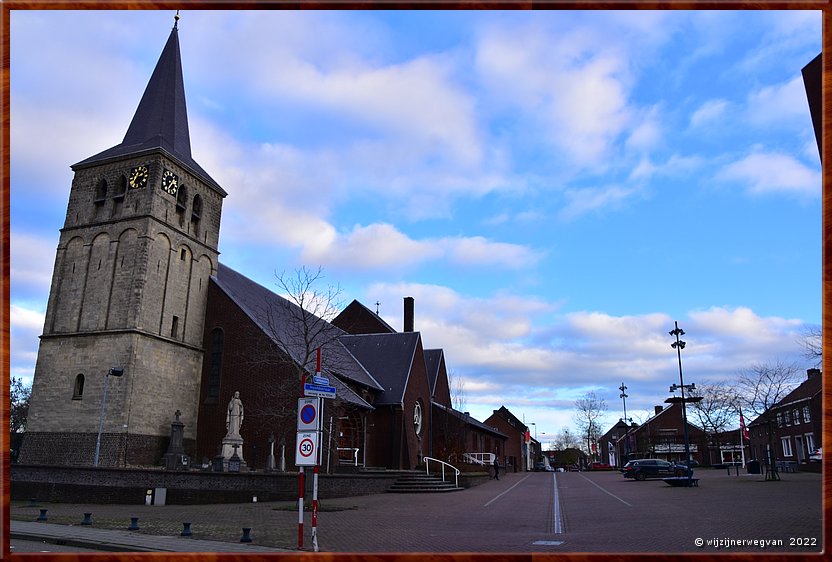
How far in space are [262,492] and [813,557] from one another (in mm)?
19899

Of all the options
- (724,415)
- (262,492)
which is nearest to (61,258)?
(262,492)

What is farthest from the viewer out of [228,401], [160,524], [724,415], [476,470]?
[724,415]

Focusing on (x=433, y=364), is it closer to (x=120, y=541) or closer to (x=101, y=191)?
(x=101, y=191)

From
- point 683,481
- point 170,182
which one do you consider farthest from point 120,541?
point 683,481

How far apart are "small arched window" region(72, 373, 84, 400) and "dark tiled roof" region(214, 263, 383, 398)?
7829 mm

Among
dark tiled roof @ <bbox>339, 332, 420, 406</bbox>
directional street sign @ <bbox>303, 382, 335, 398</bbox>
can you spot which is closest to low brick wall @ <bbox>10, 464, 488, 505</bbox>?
directional street sign @ <bbox>303, 382, 335, 398</bbox>

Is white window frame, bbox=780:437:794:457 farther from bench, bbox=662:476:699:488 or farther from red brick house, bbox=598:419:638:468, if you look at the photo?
bench, bbox=662:476:699:488

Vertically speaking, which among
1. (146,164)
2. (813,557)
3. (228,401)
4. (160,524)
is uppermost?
(146,164)

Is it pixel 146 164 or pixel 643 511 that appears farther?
pixel 146 164

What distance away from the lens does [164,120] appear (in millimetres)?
32375

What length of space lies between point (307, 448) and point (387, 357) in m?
31.5

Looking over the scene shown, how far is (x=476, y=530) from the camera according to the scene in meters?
13.2

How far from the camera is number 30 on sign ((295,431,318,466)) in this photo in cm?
1063

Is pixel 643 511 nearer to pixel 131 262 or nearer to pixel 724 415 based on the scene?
pixel 131 262
